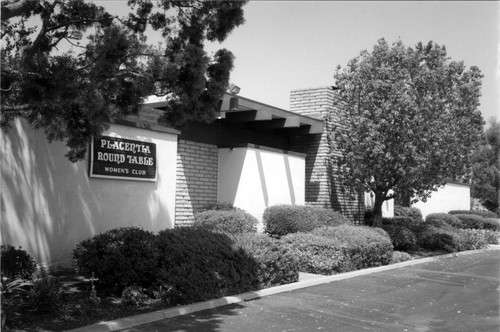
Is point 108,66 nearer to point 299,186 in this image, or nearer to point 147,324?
point 147,324

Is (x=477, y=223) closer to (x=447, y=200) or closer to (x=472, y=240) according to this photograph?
(x=447, y=200)

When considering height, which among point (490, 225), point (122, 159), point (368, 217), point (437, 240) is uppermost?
point (122, 159)

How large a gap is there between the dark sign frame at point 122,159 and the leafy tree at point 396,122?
6907mm

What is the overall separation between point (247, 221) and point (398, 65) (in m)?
6.73

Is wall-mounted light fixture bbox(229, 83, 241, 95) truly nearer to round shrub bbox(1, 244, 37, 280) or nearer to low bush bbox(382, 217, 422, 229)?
round shrub bbox(1, 244, 37, 280)

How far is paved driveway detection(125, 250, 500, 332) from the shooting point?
698 cm

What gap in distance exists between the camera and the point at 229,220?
13156 mm

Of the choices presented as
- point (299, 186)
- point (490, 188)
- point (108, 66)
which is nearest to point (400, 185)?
point (299, 186)

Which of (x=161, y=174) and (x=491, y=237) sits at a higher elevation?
(x=161, y=174)

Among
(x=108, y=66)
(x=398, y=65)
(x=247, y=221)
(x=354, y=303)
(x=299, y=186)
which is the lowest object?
(x=354, y=303)

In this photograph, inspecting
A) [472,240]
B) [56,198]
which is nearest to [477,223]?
[472,240]

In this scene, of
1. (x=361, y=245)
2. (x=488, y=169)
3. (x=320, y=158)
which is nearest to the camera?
(x=361, y=245)

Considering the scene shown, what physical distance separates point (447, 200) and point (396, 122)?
17.2 metres

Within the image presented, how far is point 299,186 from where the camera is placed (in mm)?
16578
